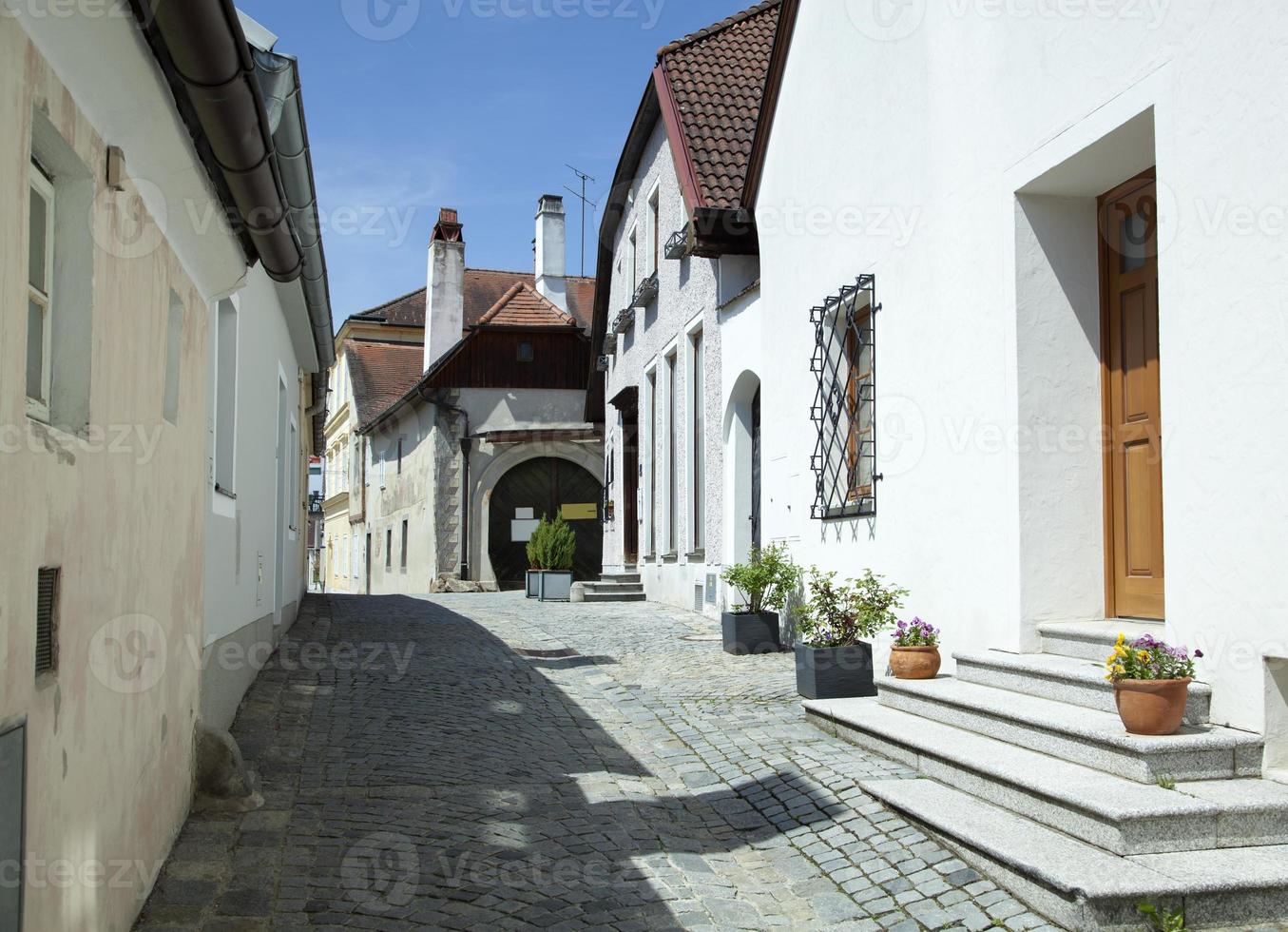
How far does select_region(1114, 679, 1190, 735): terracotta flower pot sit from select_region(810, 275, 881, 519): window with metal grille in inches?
162

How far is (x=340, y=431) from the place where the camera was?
40406 mm

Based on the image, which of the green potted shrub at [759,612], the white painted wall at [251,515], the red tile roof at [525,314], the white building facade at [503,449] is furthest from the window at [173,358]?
the red tile roof at [525,314]

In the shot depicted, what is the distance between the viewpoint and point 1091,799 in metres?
4.50

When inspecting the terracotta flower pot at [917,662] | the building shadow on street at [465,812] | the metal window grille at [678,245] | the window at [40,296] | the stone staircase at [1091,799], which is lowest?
the building shadow on street at [465,812]

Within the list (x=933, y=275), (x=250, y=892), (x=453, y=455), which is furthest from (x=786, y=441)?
(x=453, y=455)

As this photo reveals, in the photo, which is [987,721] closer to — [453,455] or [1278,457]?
[1278,457]

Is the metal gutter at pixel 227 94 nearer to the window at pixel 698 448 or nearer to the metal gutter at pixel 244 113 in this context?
the metal gutter at pixel 244 113

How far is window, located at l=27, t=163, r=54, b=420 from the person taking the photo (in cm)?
329

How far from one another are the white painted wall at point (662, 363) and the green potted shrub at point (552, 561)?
2.81ft

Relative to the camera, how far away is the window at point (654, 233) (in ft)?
55.1

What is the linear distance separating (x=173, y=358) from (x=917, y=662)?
14.2 feet

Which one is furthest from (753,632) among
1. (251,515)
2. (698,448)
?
(698,448)

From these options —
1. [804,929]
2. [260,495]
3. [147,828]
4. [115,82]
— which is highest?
[115,82]

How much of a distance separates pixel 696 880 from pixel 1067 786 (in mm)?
1529
